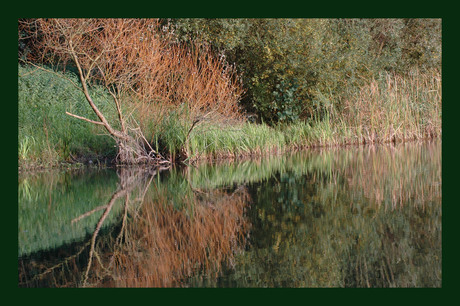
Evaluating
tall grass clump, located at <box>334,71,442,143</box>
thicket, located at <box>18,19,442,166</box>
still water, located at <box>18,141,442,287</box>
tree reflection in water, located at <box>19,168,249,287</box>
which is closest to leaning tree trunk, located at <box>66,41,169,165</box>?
thicket, located at <box>18,19,442,166</box>

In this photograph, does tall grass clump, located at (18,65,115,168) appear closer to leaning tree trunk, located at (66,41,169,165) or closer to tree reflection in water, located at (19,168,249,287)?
leaning tree trunk, located at (66,41,169,165)

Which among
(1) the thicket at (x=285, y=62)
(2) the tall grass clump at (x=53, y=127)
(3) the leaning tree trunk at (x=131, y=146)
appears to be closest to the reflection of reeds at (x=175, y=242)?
(3) the leaning tree trunk at (x=131, y=146)

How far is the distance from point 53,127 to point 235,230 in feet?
30.1

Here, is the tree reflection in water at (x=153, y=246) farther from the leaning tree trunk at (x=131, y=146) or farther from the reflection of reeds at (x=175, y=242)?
the leaning tree trunk at (x=131, y=146)

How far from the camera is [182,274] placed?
15.2 ft

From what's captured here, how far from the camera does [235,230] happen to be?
20.0ft

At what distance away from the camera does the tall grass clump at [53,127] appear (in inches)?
503

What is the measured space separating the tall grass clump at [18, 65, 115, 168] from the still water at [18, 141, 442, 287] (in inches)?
90.8

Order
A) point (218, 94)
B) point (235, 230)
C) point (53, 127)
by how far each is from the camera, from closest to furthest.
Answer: point (235, 230) → point (53, 127) → point (218, 94)

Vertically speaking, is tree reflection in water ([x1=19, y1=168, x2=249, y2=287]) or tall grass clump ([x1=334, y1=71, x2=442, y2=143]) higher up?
tall grass clump ([x1=334, y1=71, x2=442, y2=143])

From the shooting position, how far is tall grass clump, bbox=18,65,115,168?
12.8 m

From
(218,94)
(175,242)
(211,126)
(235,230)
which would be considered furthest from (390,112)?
(175,242)

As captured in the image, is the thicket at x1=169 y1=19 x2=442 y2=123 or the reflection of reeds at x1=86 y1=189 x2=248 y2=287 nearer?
the reflection of reeds at x1=86 y1=189 x2=248 y2=287

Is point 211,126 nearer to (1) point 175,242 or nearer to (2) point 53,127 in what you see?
(2) point 53,127
